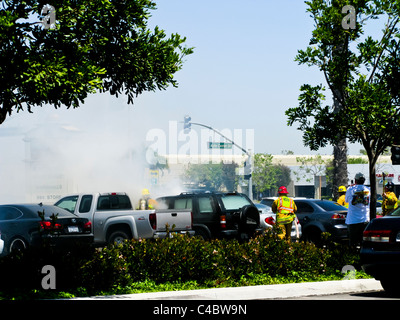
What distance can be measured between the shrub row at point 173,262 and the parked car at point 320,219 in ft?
21.0

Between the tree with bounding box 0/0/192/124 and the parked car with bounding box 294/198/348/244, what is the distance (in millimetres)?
9849

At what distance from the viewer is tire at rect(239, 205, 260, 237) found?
1953 centimetres

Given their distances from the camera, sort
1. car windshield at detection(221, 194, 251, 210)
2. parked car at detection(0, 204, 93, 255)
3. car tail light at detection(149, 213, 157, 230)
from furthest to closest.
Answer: car windshield at detection(221, 194, 251, 210)
car tail light at detection(149, 213, 157, 230)
parked car at detection(0, 204, 93, 255)

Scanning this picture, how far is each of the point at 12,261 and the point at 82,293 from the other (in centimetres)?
127

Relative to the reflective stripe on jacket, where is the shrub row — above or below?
below

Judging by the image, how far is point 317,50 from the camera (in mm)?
14859

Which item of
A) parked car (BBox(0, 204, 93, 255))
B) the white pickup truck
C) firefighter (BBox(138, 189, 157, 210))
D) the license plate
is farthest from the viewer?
firefighter (BBox(138, 189, 157, 210))

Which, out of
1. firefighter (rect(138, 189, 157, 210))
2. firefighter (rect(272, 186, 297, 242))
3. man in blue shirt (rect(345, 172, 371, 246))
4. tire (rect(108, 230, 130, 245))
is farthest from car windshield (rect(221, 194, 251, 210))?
man in blue shirt (rect(345, 172, 371, 246))

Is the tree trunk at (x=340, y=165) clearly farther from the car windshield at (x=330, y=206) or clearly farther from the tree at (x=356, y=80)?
the tree at (x=356, y=80)

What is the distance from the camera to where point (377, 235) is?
10898mm

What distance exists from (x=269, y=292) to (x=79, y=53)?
4.92 meters

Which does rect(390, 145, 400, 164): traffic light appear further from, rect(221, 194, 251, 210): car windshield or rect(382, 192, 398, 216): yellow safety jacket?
rect(221, 194, 251, 210): car windshield

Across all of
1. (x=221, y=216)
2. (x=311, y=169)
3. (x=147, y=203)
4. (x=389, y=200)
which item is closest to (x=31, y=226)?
(x=221, y=216)
